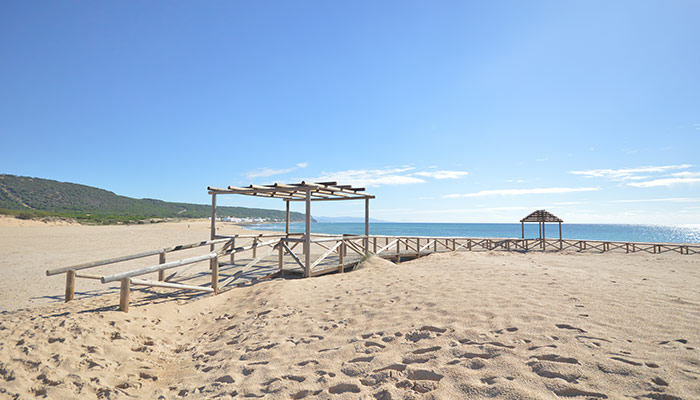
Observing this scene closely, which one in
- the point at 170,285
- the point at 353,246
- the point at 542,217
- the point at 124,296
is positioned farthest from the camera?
the point at 542,217

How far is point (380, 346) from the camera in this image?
11.3 ft

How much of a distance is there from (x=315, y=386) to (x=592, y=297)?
4.42 m

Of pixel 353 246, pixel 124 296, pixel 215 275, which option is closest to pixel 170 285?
pixel 124 296

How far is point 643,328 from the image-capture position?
338cm

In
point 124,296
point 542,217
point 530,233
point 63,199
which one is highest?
point 63,199

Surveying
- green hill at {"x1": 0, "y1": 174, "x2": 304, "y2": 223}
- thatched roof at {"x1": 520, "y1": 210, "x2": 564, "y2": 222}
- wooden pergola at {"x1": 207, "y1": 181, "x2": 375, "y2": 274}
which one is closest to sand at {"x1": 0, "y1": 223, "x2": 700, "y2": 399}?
wooden pergola at {"x1": 207, "y1": 181, "x2": 375, "y2": 274}

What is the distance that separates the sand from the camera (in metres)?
2.53

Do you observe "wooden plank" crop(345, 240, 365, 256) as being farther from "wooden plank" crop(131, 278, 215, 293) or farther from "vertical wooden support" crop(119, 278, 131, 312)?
"vertical wooden support" crop(119, 278, 131, 312)

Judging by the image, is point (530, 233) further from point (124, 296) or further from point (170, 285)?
point (124, 296)

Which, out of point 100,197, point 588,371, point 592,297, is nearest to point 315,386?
point 588,371

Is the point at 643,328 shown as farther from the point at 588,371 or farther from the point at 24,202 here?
the point at 24,202

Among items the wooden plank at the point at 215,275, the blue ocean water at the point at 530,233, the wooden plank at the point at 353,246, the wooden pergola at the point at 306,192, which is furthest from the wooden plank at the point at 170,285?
the blue ocean water at the point at 530,233

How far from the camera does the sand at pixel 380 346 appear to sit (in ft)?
8.31

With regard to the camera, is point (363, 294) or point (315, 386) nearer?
point (315, 386)
